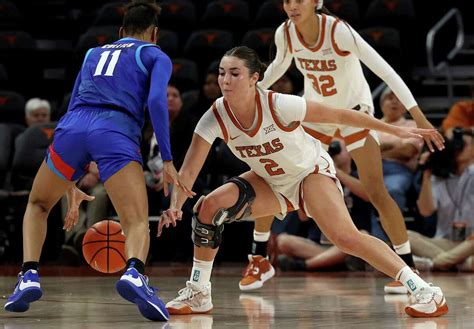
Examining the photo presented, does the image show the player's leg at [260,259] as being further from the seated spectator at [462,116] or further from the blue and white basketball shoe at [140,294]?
the seated spectator at [462,116]

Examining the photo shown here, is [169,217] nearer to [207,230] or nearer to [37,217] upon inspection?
[207,230]

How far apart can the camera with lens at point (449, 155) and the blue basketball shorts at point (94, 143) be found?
4.18 meters

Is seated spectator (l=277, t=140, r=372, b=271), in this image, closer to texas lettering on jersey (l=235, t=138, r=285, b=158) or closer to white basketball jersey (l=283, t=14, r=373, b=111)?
white basketball jersey (l=283, t=14, r=373, b=111)

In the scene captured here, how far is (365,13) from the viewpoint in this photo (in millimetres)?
11688

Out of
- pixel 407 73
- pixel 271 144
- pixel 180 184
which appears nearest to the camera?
pixel 180 184

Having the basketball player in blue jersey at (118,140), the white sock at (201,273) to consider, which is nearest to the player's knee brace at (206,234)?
the white sock at (201,273)

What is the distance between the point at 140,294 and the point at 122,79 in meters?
1.10

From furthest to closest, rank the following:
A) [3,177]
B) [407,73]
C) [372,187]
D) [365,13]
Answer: [365,13], [407,73], [3,177], [372,187]

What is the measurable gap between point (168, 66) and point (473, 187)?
4336mm

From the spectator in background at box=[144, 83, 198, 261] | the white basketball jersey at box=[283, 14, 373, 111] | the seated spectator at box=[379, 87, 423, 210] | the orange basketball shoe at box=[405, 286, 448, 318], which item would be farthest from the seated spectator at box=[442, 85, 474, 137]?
the orange basketball shoe at box=[405, 286, 448, 318]

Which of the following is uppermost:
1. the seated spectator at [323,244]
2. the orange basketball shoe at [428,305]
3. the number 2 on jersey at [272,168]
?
the number 2 on jersey at [272,168]

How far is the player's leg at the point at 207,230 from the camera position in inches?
195

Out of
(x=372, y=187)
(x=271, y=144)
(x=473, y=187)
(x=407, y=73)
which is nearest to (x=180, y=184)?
(x=271, y=144)

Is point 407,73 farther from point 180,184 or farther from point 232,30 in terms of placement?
point 180,184
